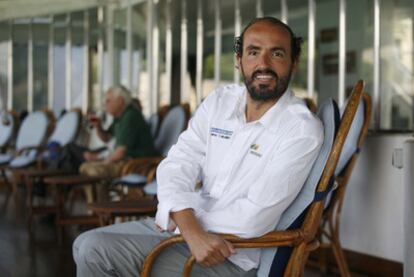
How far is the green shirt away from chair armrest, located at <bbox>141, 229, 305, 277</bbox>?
10.1ft

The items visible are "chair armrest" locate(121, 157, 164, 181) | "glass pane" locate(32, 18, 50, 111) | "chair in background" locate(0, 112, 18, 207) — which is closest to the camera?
"chair armrest" locate(121, 157, 164, 181)

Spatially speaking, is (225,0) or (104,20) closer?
(225,0)

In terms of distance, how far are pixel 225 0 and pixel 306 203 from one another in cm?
453

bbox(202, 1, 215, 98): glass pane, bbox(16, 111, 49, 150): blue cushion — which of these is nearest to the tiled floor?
bbox(16, 111, 49, 150): blue cushion

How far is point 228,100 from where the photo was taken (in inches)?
91.3

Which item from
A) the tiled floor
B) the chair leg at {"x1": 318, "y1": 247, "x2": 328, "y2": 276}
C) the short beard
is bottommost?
the tiled floor

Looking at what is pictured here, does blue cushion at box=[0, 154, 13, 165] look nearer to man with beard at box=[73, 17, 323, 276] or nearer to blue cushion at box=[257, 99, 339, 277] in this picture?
man with beard at box=[73, 17, 323, 276]

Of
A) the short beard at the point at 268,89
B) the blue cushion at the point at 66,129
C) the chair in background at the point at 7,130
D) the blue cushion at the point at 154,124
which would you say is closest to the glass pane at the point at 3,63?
the chair in background at the point at 7,130

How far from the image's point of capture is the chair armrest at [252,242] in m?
1.87

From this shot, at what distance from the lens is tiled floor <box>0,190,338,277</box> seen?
371 cm

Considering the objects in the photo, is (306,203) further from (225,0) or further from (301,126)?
(225,0)

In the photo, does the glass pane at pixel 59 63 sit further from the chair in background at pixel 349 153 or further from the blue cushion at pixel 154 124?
the chair in background at pixel 349 153

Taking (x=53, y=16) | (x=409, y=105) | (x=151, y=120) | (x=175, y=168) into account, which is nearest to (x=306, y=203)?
(x=175, y=168)

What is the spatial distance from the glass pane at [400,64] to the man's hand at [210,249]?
5.24 m
